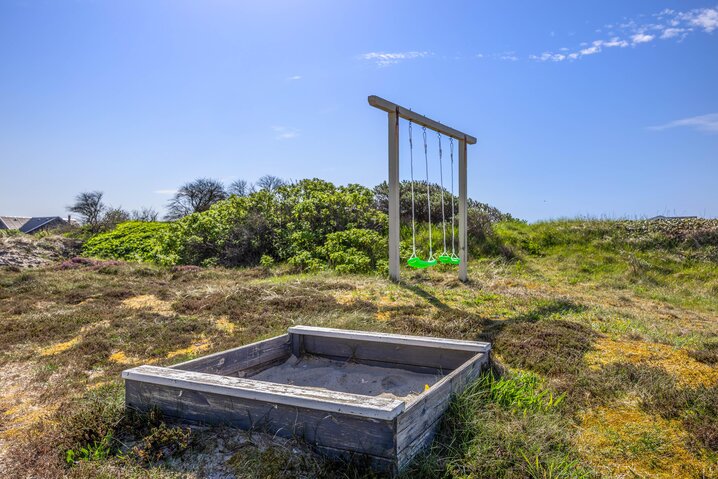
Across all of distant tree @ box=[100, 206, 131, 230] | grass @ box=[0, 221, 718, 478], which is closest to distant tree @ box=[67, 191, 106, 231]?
distant tree @ box=[100, 206, 131, 230]

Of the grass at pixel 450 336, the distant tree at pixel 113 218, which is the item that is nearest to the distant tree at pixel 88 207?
the distant tree at pixel 113 218

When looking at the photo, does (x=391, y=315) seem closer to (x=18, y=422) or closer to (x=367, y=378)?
(x=367, y=378)

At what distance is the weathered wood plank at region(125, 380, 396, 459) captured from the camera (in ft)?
8.94

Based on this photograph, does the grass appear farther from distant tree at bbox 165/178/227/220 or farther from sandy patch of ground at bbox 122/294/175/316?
distant tree at bbox 165/178/227/220

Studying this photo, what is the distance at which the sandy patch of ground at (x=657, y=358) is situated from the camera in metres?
4.44

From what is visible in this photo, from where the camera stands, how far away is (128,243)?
59.7 feet

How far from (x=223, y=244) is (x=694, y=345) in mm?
11446

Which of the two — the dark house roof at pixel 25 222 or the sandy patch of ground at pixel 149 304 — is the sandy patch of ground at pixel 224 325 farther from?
the dark house roof at pixel 25 222

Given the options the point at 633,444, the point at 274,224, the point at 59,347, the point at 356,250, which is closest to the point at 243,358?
the point at 633,444

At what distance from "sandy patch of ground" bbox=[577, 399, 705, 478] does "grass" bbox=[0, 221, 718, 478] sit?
1 cm

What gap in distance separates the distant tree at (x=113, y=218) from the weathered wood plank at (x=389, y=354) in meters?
21.7

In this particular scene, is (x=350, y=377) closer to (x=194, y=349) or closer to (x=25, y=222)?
(x=194, y=349)

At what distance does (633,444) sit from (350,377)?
2092mm

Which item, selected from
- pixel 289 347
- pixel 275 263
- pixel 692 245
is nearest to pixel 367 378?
pixel 289 347
